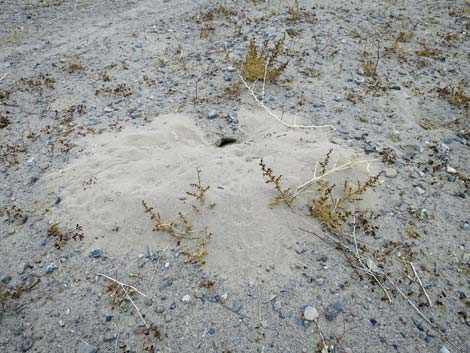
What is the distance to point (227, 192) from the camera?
3658 mm

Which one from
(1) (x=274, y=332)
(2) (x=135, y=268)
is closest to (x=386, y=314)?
(1) (x=274, y=332)

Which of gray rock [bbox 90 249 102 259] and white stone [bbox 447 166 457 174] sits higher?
white stone [bbox 447 166 457 174]

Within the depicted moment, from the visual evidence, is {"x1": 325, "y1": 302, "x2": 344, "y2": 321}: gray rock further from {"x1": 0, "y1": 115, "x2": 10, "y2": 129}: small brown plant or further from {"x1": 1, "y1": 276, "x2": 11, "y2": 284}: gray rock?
{"x1": 0, "y1": 115, "x2": 10, "y2": 129}: small brown plant

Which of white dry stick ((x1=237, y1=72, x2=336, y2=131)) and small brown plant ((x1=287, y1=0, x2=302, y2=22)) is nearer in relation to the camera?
white dry stick ((x1=237, y1=72, x2=336, y2=131))

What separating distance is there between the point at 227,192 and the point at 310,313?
4.56ft

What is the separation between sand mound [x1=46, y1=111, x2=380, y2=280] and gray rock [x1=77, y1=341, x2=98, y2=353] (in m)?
0.79

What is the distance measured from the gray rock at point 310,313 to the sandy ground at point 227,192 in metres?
0.02

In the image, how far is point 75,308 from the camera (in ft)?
9.91

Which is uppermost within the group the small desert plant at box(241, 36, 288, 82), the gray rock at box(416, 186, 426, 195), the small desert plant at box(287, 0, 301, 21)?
the small desert plant at box(287, 0, 301, 21)

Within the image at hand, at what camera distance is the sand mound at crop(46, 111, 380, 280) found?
131 inches

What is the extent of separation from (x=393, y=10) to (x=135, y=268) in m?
7.50

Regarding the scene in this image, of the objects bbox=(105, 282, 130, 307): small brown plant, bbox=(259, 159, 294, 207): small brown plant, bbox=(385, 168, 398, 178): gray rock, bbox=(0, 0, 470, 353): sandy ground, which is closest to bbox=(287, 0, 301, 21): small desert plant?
bbox=(0, 0, 470, 353): sandy ground

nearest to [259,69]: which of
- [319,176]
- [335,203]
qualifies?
[319,176]

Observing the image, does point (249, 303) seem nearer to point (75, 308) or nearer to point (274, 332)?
point (274, 332)
